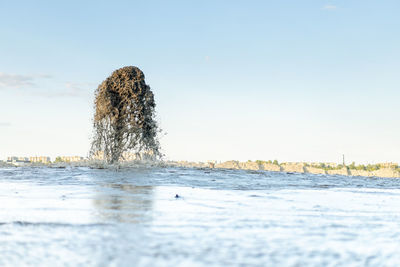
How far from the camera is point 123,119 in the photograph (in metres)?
23.7

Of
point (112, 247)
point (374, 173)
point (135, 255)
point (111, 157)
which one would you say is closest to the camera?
point (135, 255)

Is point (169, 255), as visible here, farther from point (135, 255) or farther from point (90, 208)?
point (90, 208)

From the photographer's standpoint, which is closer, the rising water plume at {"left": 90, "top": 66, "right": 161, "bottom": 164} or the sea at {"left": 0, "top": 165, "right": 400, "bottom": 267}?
the sea at {"left": 0, "top": 165, "right": 400, "bottom": 267}

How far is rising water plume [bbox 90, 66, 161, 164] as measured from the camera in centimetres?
2338

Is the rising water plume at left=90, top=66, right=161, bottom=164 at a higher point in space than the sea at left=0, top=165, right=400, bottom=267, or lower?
higher

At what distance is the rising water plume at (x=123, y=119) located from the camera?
23.4m

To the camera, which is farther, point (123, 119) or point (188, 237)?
point (123, 119)

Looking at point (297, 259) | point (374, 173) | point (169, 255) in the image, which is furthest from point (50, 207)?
point (374, 173)

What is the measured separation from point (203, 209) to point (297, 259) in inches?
103

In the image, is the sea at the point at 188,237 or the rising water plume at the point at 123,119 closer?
the sea at the point at 188,237

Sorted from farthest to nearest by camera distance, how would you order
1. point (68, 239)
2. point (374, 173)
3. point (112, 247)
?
1. point (374, 173)
2. point (68, 239)
3. point (112, 247)

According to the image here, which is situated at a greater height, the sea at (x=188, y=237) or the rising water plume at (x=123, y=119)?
the rising water plume at (x=123, y=119)

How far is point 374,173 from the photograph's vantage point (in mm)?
30359

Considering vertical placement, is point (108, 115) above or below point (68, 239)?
above
